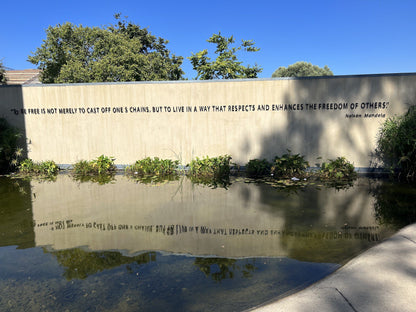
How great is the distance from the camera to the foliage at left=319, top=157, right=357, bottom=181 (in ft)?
29.7

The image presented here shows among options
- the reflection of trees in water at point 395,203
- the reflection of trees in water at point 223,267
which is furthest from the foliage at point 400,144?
the reflection of trees in water at point 223,267

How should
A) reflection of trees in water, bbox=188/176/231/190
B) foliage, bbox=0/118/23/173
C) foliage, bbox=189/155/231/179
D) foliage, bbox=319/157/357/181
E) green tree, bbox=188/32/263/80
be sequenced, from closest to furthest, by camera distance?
reflection of trees in water, bbox=188/176/231/190 < foliage, bbox=319/157/357/181 < foliage, bbox=189/155/231/179 < foliage, bbox=0/118/23/173 < green tree, bbox=188/32/263/80

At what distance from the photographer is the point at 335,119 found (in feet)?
31.9

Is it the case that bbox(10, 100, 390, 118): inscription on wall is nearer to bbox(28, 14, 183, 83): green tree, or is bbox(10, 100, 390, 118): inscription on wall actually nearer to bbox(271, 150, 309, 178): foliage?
bbox(271, 150, 309, 178): foliage

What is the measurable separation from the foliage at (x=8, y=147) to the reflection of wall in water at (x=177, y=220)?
2.93m

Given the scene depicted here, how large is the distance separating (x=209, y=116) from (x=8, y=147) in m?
6.57

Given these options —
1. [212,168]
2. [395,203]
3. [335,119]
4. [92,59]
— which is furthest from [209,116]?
[92,59]

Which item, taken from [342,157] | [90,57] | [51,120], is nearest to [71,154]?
[51,120]

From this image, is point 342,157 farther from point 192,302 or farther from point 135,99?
point 192,302

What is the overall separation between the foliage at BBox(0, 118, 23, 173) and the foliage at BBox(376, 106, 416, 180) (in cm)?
1158

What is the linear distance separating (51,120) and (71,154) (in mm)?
1373

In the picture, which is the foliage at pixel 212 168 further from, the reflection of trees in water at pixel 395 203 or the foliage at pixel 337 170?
the reflection of trees in water at pixel 395 203

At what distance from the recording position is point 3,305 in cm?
324

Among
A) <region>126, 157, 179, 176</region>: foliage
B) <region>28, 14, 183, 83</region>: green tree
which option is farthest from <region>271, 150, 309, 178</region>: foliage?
<region>28, 14, 183, 83</region>: green tree
